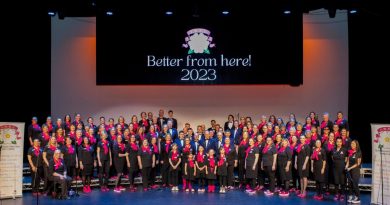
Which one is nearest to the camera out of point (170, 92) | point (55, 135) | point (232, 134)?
point (55, 135)

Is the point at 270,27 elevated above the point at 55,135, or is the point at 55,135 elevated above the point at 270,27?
the point at 270,27

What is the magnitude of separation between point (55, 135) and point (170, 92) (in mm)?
4371

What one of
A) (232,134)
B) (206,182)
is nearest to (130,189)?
(206,182)

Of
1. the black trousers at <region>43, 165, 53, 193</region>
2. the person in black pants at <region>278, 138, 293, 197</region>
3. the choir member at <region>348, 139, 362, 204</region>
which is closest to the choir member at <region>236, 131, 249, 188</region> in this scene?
the person in black pants at <region>278, 138, 293, 197</region>

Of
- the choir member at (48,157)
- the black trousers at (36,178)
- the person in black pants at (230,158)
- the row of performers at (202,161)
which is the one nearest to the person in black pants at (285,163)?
the row of performers at (202,161)

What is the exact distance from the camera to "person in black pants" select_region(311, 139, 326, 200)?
1296 cm

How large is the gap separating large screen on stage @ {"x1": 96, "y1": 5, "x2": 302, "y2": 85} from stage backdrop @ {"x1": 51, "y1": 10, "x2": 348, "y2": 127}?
108 cm

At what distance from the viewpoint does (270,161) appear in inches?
540

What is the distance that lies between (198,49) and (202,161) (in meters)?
3.80

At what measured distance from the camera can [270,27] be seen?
52.6ft

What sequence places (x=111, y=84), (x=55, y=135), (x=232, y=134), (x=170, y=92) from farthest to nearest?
(x=170, y=92) < (x=111, y=84) < (x=232, y=134) < (x=55, y=135)

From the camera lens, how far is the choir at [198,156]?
43.2 ft

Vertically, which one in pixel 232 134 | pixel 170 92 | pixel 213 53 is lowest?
pixel 232 134

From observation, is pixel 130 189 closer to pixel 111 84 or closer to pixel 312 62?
pixel 111 84
